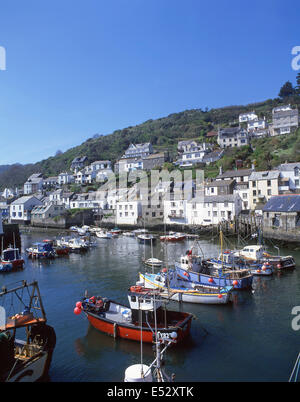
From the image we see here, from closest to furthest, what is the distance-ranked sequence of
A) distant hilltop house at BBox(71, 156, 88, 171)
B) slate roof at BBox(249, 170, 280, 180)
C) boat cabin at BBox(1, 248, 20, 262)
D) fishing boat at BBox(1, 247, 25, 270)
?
fishing boat at BBox(1, 247, 25, 270), boat cabin at BBox(1, 248, 20, 262), slate roof at BBox(249, 170, 280, 180), distant hilltop house at BBox(71, 156, 88, 171)

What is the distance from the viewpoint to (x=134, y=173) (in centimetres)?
9575

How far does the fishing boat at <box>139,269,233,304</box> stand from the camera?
20.2 m

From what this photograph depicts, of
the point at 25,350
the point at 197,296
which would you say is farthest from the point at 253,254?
the point at 25,350

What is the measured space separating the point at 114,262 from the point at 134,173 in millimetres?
63120

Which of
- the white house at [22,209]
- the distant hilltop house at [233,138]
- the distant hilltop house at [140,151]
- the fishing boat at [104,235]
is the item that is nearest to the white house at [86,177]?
the distant hilltop house at [140,151]

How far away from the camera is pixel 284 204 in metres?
43.2

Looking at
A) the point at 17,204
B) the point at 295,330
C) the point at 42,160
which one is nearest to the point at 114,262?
the point at 295,330

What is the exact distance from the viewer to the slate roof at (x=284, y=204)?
136ft

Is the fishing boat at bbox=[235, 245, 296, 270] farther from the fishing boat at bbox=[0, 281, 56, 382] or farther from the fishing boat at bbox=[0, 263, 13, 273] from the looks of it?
the fishing boat at bbox=[0, 263, 13, 273]

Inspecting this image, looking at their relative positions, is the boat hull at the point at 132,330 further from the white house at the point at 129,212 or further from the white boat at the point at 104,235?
the white house at the point at 129,212

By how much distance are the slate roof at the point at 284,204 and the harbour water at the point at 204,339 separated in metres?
14.9

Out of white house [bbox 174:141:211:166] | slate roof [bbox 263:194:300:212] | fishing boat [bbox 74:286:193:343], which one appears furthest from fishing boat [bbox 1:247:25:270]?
white house [bbox 174:141:211:166]

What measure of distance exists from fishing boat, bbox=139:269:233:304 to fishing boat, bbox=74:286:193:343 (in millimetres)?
2605
